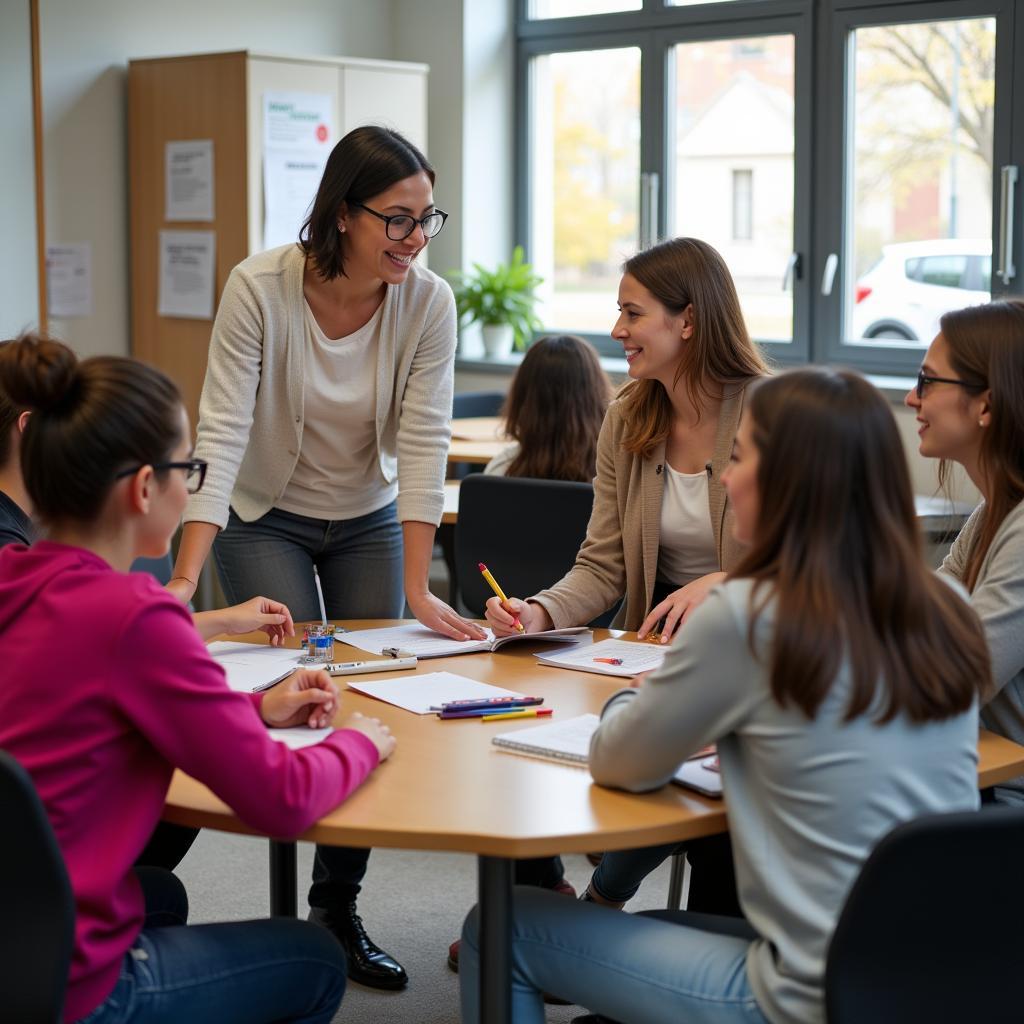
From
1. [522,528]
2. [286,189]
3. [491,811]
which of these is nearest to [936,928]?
[491,811]

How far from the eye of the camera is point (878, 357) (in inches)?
208

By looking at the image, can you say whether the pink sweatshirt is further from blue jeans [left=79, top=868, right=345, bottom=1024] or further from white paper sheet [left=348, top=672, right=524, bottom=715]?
white paper sheet [left=348, top=672, right=524, bottom=715]

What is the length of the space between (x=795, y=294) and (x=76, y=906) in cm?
459

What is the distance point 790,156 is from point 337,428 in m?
3.45

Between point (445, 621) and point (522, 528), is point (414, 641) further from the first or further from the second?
point (522, 528)

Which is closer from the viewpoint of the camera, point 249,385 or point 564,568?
point 249,385

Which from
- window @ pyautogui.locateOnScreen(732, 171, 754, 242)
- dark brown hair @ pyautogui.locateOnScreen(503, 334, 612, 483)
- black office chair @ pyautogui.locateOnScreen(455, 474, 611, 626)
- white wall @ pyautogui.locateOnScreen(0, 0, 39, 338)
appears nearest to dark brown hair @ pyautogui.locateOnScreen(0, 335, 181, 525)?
black office chair @ pyautogui.locateOnScreen(455, 474, 611, 626)

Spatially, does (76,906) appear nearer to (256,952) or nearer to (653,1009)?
(256,952)

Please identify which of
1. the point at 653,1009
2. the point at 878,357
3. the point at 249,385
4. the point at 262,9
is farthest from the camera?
the point at 262,9

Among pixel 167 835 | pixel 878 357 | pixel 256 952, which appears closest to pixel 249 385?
pixel 167 835

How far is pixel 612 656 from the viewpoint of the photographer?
2238 mm

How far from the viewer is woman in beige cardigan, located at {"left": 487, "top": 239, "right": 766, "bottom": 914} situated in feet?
8.11

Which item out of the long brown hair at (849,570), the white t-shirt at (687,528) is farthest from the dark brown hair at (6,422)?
the long brown hair at (849,570)

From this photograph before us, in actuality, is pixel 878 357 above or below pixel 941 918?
above
